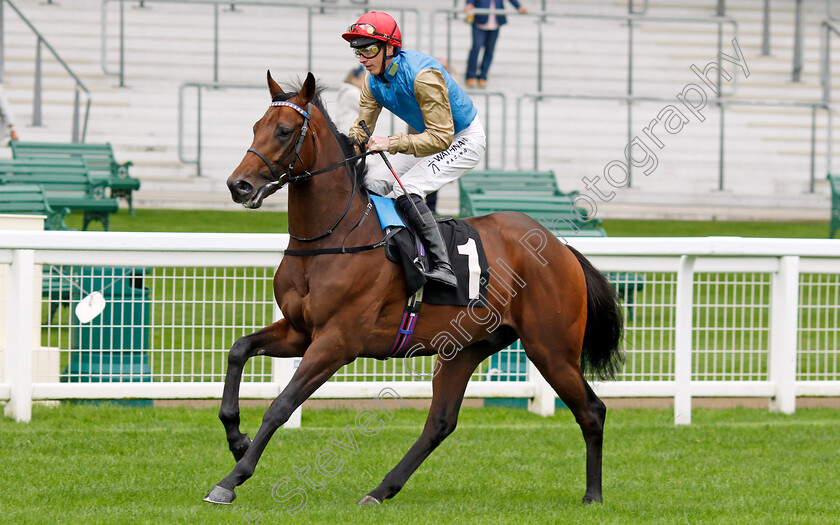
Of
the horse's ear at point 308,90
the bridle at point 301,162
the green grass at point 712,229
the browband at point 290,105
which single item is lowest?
the green grass at point 712,229

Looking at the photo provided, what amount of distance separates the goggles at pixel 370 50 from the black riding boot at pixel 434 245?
24.2 inches

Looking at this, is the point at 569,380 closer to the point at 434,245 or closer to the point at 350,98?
the point at 434,245

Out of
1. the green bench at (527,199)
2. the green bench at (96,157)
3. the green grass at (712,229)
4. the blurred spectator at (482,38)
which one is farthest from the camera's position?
the blurred spectator at (482,38)

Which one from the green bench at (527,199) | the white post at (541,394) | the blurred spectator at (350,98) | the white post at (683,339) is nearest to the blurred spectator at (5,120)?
the blurred spectator at (350,98)

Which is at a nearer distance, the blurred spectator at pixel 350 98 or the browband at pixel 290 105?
the browband at pixel 290 105

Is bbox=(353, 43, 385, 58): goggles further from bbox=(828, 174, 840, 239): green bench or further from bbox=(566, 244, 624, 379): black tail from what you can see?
bbox=(828, 174, 840, 239): green bench

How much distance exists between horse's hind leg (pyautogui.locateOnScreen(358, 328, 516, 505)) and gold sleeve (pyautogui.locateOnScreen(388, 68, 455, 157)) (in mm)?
914

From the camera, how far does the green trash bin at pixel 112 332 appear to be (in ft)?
19.1

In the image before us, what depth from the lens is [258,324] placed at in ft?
19.7

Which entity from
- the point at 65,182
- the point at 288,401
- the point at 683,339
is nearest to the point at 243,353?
the point at 288,401

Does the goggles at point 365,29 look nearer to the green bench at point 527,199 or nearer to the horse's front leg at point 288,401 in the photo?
the horse's front leg at point 288,401

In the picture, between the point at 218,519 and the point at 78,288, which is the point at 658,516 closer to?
the point at 218,519

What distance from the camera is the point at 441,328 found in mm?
4691

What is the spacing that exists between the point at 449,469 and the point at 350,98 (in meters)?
4.98
